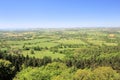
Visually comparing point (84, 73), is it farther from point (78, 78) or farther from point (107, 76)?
point (107, 76)

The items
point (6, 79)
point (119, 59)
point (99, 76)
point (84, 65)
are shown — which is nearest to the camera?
point (99, 76)

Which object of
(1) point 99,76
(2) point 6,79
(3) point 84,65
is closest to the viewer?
(1) point 99,76

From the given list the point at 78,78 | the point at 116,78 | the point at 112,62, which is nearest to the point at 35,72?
the point at 78,78

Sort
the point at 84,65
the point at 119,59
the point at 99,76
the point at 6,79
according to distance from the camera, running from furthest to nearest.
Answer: the point at 119,59
the point at 84,65
the point at 6,79
the point at 99,76

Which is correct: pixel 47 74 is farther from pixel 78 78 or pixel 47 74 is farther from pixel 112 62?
pixel 112 62

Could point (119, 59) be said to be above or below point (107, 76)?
below

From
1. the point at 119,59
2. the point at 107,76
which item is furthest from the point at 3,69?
the point at 119,59

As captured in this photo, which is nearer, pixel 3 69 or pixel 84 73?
pixel 84 73

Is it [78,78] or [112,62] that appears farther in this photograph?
[112,62]

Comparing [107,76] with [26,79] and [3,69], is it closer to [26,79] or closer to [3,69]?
[26,79]

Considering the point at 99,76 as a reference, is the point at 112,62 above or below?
below
